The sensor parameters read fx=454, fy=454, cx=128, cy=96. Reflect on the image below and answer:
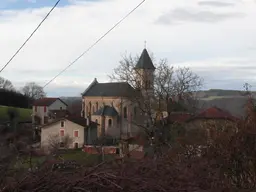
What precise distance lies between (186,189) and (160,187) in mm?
308

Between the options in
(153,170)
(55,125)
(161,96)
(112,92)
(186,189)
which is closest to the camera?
(186,189)

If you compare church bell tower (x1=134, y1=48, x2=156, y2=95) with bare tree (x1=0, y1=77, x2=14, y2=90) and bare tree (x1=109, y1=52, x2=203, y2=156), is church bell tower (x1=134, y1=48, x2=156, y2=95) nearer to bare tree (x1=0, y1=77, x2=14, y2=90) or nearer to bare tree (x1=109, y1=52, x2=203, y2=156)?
bare tree (x1=109, y1=52, x2=203, y2=156)

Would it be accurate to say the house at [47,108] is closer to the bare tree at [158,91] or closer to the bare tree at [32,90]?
the bare tree at [32,90]

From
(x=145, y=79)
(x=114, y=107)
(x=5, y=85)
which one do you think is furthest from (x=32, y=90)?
(x=145, y=79)

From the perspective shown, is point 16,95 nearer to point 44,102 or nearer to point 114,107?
point 44,102

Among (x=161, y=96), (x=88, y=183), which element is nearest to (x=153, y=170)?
(x=88, y=183)

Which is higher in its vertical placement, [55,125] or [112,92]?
[112,92]

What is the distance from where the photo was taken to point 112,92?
76.0m

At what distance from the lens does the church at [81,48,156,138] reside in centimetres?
3838

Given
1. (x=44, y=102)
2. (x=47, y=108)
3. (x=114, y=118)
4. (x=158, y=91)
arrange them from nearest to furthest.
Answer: (x=158, y=91) < (x=114, y=118) < (x=47, y=108) < (x=44, y=102)

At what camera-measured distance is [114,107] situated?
243 ft

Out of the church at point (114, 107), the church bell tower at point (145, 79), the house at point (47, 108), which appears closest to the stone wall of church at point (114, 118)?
the church at point (114, 107)

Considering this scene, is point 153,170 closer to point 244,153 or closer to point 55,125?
point 244,153

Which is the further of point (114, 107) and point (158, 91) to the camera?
point (114, 107)
